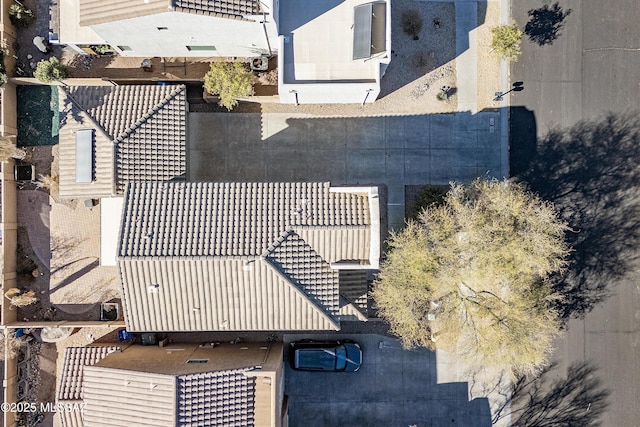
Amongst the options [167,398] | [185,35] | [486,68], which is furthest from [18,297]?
[486,68]

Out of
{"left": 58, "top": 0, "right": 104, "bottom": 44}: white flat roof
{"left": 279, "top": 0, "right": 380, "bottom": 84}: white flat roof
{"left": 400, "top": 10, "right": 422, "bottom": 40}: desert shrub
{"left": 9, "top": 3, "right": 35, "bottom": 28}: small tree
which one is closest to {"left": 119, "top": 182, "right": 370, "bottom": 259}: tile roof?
{"left": 279, "top": 0, "right": 380, "bottom": 84}: white flat roof

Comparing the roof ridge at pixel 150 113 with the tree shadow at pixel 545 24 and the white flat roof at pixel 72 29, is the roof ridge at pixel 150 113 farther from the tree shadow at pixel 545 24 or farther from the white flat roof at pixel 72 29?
the tree shadow at pixel 545 24

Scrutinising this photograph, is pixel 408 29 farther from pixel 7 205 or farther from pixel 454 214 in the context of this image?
pixel 7 205

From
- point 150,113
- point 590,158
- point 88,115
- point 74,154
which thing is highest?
point 150,113

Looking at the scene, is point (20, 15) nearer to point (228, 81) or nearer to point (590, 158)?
point (228, 81)

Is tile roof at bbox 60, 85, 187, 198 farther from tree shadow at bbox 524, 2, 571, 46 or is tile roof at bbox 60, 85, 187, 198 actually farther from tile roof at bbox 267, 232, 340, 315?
tree shadow at bbox 524, 2, 571, 46

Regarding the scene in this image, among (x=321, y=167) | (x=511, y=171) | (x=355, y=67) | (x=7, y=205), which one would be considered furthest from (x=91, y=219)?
(x=511, y=171)

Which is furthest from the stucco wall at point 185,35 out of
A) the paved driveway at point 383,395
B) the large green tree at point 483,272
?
the paved driveway at point 383,395
